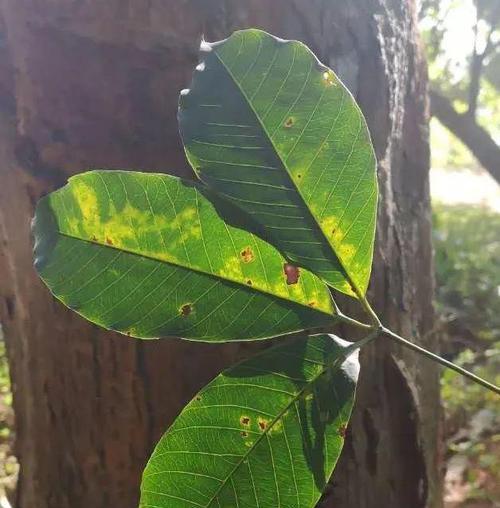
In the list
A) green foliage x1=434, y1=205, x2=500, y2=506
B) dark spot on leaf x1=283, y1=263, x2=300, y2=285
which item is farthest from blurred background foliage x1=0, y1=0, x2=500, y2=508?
dark spot on leaf x1=283, y1=263, x2=300, y2=285

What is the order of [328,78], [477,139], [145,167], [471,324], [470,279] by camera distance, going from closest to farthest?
[328,78] → [145,167] → [477,139] → [471,324] → [470,279]

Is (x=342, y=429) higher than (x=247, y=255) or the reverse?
the reverse

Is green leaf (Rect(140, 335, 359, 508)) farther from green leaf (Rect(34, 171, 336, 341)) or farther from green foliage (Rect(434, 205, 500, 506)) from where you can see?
green foliage (Rect(434, 205, 500, 506))

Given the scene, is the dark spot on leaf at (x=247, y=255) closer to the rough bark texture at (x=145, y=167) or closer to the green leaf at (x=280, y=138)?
the green leaf at (x=280, y=138)

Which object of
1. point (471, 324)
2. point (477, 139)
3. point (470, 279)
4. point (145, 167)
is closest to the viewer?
point (145, 167)

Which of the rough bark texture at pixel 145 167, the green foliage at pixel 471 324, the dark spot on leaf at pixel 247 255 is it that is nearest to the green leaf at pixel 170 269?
the dark spot on leaf at pixel 247 255

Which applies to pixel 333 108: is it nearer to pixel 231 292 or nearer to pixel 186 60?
pixel 231 292

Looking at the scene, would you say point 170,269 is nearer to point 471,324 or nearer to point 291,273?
point 291,273

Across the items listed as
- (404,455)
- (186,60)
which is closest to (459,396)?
(404,455)

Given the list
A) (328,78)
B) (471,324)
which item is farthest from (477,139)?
(328,78)
